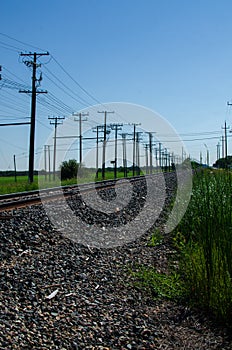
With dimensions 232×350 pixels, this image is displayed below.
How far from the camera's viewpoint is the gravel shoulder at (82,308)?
4.82m

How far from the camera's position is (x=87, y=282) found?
6438mm

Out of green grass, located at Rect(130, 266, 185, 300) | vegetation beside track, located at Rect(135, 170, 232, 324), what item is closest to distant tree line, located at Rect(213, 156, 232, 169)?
vegetation beside track, located at Rect(135, 170, 232, 324)

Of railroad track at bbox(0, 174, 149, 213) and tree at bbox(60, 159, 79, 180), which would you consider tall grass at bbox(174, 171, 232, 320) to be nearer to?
railroad track at bbox(0, 174, 149, 213)

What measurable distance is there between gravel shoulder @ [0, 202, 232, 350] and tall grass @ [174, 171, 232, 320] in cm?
27

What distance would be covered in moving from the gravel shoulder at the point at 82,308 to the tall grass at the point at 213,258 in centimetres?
27

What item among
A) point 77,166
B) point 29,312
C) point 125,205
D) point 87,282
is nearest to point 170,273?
point 87,282

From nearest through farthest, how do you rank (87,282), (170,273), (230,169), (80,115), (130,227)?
(87,282) < (170,273) < (230,169) < (130,227) < (80,115)

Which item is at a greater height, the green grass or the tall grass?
the tall grass

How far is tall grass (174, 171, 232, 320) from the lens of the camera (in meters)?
6.09

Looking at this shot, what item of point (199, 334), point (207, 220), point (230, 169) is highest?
point (230, 169)

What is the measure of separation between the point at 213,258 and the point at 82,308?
188 cm

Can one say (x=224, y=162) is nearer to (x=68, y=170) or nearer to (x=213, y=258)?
(x=213, y=258)

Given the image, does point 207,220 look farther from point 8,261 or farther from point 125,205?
point 125,205

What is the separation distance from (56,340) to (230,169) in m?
5.01
